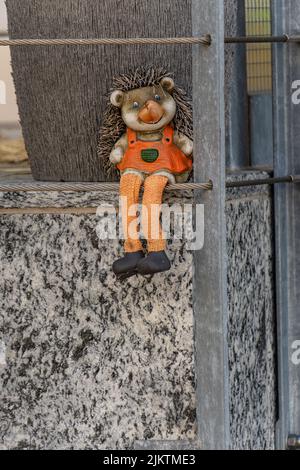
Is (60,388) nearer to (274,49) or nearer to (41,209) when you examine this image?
(41,209)

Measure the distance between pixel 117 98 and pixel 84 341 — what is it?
1.62 ft

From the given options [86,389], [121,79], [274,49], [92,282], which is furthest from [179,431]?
[274,49]

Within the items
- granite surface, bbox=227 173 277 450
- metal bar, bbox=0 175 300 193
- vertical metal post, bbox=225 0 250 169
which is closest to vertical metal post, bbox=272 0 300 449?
granite surface, bbox=227 173 277 450

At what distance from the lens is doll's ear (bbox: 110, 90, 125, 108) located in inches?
73.6

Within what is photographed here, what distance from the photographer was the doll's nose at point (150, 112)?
1.81 m

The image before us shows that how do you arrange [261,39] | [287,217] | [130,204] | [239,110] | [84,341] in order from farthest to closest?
[239,110], [287,217], [261,39], [84,341], [130,204]

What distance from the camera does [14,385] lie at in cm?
197

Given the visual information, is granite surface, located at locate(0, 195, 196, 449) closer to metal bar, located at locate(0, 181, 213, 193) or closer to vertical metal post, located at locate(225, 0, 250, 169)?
metal bar, located at locate(0, 181, 213, 193)

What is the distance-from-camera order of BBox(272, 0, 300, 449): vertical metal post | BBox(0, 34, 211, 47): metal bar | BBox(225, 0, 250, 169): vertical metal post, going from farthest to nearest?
BBox(225, 0, 250, 169): vertical metal post < BBox(272, 0, 300, 449): vertical metal post < BBox(0, 34, 211, 47): metal bar

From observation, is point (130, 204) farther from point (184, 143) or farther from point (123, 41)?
point (123, 41)

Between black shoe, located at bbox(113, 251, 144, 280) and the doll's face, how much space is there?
0.25 metres

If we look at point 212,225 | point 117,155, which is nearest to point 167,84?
point 117,155

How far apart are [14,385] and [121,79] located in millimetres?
661

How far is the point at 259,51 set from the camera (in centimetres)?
241
